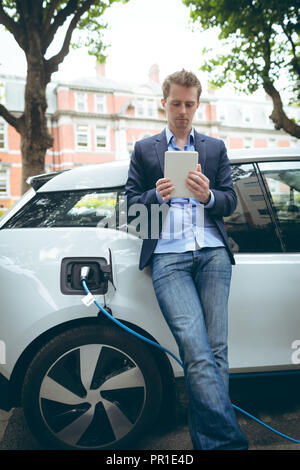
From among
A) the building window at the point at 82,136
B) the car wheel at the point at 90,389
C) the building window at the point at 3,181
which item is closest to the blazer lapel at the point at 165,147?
the car wheel at the point at 90,389

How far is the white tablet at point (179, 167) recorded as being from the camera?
1.62 metres

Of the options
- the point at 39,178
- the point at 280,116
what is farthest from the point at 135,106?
the point at 39,178

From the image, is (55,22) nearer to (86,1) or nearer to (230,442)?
(86,1)

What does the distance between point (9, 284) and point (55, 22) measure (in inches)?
295

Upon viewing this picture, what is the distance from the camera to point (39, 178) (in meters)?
2.13

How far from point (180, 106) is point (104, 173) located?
0.57 m

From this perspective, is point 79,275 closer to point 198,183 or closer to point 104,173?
point 104,173

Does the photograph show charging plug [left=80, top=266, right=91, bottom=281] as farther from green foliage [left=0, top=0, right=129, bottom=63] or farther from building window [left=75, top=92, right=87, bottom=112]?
building window [left=75, top=92, right=87, bottom=112]

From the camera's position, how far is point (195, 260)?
178cm

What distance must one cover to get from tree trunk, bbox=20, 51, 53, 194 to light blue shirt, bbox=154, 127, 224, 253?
599 centimetres

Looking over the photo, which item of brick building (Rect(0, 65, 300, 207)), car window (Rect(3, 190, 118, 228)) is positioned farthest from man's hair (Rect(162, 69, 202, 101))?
brick building (Rect(0, 65, 300, 207))

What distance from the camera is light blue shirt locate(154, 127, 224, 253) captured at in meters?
1.79

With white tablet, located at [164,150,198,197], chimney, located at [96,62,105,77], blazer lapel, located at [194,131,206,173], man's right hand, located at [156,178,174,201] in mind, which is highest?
chimney, located at [96,62,105,77]

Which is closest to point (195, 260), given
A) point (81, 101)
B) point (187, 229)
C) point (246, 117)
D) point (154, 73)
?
point (187, 229)
